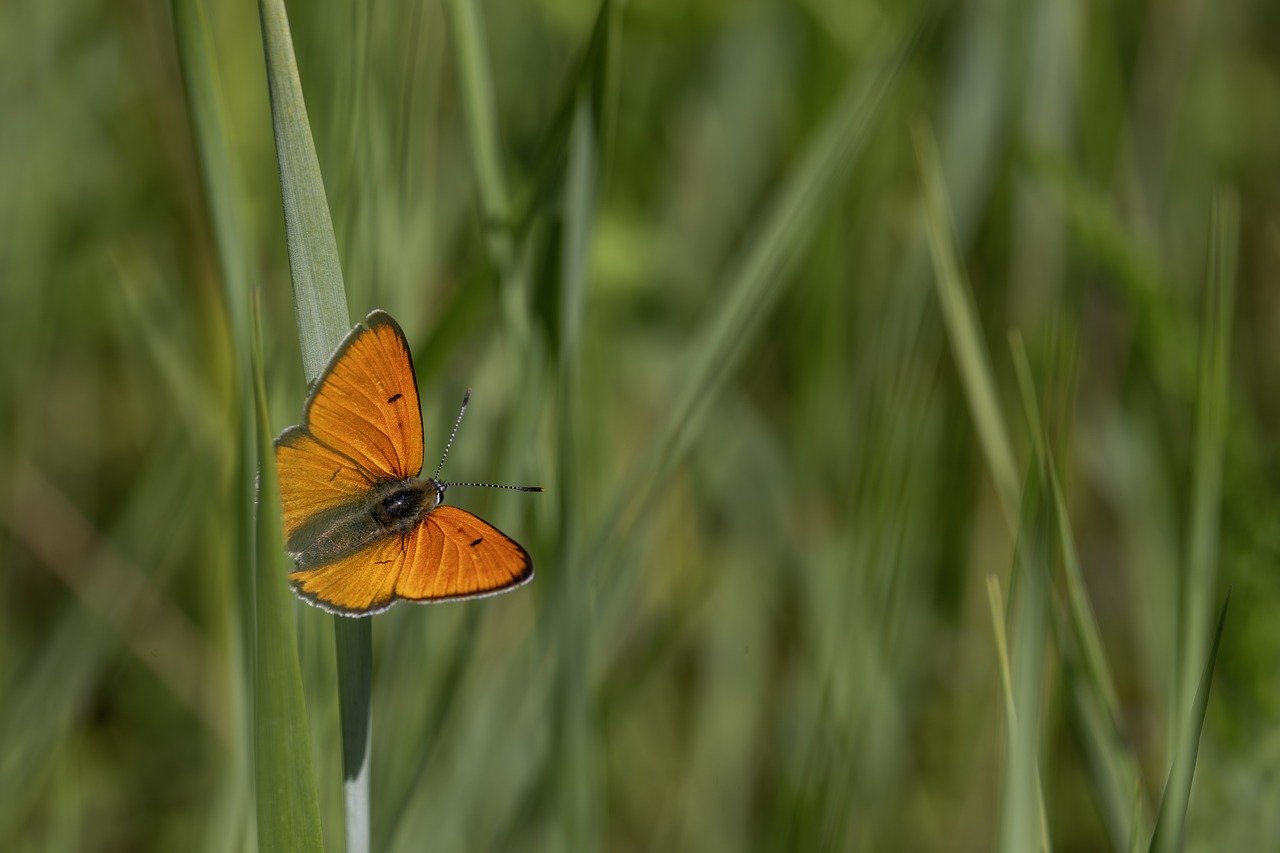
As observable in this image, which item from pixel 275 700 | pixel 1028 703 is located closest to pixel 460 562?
pixel 275 700

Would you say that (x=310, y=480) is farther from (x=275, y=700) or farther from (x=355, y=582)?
(x=275, y=700)

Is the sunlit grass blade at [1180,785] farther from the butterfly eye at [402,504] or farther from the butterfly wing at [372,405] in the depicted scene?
the butterfly eye at [402,504]

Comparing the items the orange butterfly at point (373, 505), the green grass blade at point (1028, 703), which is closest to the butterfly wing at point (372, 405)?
the orange butterfly at point (373, 505)

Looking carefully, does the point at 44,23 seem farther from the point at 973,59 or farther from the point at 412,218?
the point at 973,59

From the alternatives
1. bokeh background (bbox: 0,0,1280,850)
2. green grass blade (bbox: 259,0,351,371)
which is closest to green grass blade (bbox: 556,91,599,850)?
bokeh background (bbox: 0,0,1280,850)

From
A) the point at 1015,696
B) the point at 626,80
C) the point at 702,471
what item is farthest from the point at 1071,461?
the point at 1015,696

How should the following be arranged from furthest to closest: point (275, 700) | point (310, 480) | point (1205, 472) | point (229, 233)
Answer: point (310, 480) < point (1205, 472) < point (229, 233) < point (275, 700)

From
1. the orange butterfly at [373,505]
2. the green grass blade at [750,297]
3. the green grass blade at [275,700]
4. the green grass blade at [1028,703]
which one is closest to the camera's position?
the green grass blade at [275,700]
